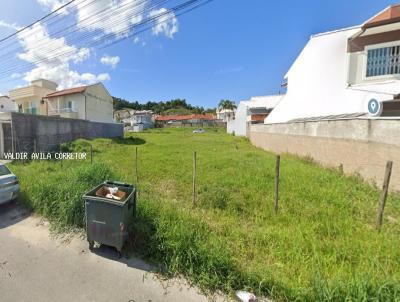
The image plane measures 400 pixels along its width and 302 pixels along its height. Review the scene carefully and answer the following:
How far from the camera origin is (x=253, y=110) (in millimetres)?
29297

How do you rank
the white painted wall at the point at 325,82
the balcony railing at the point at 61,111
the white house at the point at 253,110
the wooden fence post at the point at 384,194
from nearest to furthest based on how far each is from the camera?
the wooden fence post at the point at 384,194 → the white painted wall at the point at 325,82 → the balcony railing at the point at 61,111 → the white house at the point at 253,110

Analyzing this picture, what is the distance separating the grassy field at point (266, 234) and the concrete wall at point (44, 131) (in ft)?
21.5

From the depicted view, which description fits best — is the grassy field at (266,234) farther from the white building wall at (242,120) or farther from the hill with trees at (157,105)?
the hill with trees at (157,105)

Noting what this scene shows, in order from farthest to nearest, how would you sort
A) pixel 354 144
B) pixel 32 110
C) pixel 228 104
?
pixel 228 104, pixel 32 110, pixel 354 144

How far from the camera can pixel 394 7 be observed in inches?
406

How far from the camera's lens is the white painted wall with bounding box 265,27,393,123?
11.2 m

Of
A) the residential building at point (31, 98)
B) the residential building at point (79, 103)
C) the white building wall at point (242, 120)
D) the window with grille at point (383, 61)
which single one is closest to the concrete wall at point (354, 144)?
the window with grille at point (383, 61)

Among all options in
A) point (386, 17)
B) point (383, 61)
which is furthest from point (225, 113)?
point (386, 17)

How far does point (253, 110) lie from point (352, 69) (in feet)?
59.0

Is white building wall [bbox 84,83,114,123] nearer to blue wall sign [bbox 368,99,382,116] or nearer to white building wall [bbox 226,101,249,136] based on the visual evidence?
white building wall [bbox 226,101,249,136]

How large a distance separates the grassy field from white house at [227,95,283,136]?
22594mm

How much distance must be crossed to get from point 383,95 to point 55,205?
1357 centimetres

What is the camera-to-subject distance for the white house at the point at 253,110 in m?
28.2

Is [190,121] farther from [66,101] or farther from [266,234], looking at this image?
[266,234]
